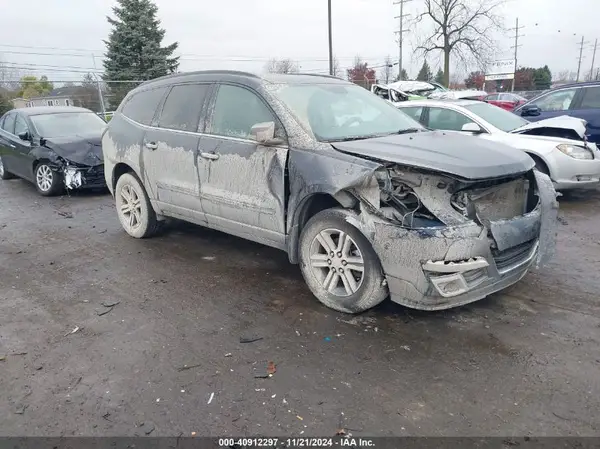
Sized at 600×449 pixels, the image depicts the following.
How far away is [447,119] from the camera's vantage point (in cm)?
764

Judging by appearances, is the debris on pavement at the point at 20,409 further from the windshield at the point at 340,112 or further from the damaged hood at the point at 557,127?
the damaged hood at the point at 557,127

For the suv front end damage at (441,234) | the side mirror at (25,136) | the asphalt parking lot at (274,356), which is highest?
the side mirror at (25,136)

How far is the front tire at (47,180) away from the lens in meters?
8.65

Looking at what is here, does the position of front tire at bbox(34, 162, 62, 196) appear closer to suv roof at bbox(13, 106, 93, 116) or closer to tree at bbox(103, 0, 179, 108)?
suv roof at bbox(13, 106, 93, 116)

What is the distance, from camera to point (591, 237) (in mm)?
5438

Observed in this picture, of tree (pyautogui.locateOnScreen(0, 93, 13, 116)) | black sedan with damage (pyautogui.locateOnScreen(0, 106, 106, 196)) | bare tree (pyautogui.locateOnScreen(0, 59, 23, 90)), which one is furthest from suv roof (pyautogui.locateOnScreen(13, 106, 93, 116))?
tree (pyautogui.locateOnScreen(0, 93, 13, 116))

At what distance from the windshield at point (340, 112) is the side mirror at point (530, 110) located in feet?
18.0

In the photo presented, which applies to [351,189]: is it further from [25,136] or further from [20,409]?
[25,136]

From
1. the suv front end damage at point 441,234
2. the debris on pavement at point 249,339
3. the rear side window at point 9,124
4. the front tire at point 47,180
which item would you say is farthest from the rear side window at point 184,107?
the rear side window at point 9,124

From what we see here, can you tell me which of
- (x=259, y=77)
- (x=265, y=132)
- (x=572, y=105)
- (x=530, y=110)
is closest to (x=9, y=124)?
(x=259, y=77)

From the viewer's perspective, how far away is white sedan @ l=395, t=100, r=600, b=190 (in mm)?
6762

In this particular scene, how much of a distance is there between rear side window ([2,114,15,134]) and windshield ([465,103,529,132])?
8.93 meters

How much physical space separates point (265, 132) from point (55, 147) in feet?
20.9

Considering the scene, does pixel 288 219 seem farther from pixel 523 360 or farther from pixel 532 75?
pixel 532 75
